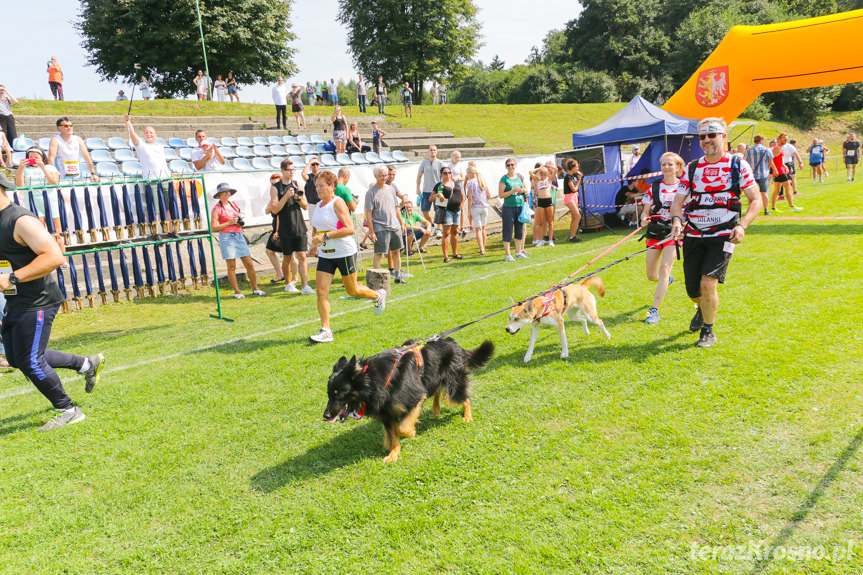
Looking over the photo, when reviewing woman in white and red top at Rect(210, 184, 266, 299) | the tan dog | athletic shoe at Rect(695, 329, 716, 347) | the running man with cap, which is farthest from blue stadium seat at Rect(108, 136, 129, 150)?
athletic shoe at Rect(695, 329, 716, 347)

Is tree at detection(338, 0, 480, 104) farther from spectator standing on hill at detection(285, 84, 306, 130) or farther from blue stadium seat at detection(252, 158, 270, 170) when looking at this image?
blue stadium seat at detection(252, 158, 270, 170)

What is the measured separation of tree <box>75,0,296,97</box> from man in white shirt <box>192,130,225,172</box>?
2509 centimetres

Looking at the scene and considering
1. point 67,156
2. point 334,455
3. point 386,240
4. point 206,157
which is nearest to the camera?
point 334,455

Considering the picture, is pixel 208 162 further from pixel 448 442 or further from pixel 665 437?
pixel 665 437

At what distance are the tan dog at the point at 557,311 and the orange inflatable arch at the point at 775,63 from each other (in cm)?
1014

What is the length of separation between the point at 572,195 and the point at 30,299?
11.7m

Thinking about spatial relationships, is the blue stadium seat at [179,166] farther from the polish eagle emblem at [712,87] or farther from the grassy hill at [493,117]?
the polish eagle emblem at [712,87]

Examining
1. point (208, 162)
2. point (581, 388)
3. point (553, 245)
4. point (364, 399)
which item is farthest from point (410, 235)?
point (364, 399)

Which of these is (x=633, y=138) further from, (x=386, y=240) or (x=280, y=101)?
(x=280, y=101)

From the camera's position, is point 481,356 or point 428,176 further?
point 428,176

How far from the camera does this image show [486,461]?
3826mm

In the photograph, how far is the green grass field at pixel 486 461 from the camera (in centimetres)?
298

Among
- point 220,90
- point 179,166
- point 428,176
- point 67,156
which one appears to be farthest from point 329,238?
point 220,90

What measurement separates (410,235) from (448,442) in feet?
31.2
